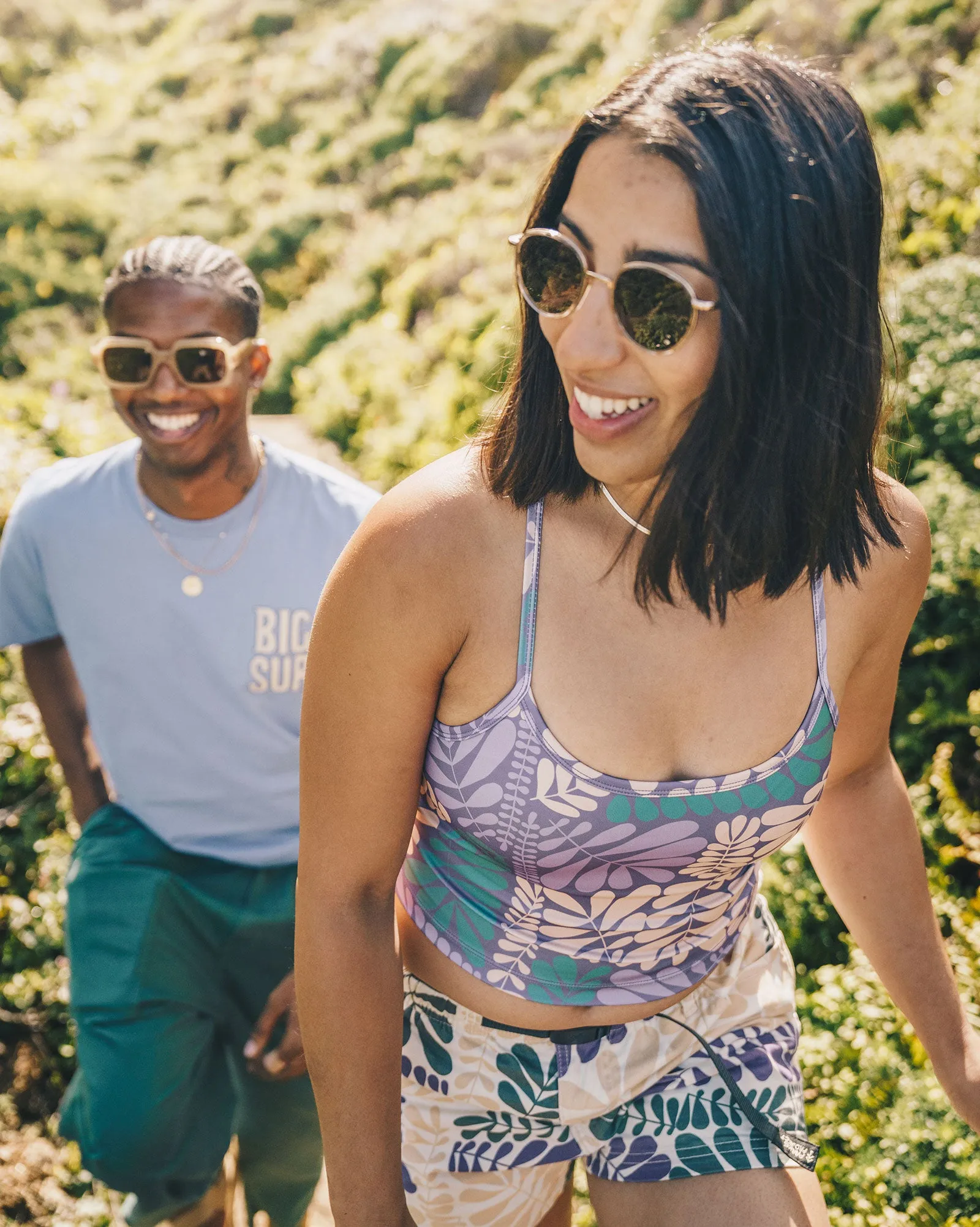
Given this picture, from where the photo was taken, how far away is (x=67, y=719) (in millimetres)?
2959

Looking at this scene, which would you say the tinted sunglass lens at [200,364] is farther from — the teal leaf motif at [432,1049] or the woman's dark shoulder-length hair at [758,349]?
A: the teal leaf motif at [432,1049]

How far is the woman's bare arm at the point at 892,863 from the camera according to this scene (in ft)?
5.82

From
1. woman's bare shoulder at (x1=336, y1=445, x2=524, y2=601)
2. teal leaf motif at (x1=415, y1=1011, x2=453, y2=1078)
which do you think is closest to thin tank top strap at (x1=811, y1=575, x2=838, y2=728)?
woman's bare shoulder at (x1=336, y1=445, x2=524, y2=601)

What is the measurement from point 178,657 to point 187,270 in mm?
1072

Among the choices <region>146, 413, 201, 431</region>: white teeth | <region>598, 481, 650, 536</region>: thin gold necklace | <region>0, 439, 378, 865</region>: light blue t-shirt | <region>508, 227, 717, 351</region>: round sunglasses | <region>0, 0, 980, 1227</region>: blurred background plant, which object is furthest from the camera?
<region>0, 0, 980, 1227</region>: blurred background plant

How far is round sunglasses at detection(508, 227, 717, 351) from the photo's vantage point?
4.34ft

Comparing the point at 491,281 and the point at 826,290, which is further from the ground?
the point at 826,290

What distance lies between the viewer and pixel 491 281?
11867mm

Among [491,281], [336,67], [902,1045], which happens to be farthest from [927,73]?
[336,67]

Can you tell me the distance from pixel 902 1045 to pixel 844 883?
5.11 feet

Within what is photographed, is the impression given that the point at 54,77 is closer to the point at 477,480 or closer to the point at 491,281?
the point at 491,281

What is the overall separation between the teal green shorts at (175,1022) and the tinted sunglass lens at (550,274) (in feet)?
5.04

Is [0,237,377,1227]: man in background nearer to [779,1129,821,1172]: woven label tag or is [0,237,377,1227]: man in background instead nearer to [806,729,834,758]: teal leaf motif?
[779,1129,821,1172]: woven label tag

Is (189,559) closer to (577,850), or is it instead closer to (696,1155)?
(577,850)
